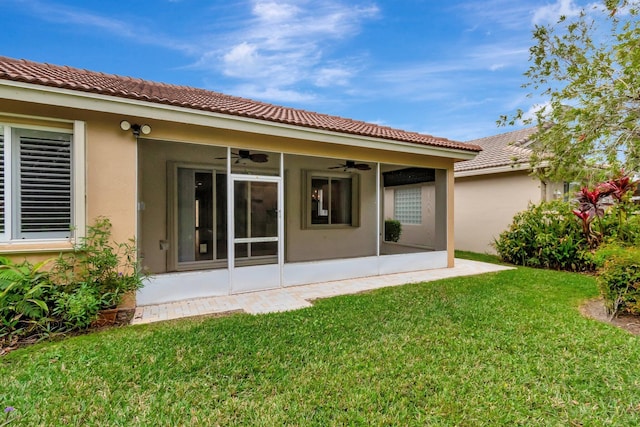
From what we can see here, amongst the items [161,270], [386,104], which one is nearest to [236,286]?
[161,270]

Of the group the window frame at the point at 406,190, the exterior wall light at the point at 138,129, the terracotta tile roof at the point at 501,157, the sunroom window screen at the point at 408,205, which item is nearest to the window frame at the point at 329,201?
the window frame at the point at 406,190

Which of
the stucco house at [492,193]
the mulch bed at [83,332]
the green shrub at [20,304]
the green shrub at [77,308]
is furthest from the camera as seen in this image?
the stucco house at [492,193]

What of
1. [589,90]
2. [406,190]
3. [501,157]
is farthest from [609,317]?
[501,157]

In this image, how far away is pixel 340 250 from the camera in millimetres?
12297

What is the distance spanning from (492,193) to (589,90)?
8163mm

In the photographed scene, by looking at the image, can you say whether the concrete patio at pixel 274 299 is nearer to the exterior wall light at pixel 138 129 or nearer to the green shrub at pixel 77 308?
the green shrub at pixel 77 308

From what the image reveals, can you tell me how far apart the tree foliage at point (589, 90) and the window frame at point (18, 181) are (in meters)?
10.3

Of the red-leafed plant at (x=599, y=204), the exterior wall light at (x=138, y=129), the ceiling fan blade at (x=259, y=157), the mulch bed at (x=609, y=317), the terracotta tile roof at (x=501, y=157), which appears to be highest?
the terracotta tile roof at (x=501, y=157)

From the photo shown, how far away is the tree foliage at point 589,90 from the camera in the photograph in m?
6.70

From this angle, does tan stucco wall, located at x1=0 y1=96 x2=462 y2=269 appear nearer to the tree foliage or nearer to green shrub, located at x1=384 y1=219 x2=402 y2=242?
green shrub, located at x1=384 y1=219 x2=402 y2=242

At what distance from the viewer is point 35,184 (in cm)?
578

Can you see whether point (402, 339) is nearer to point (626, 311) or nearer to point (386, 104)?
point (626, 311)

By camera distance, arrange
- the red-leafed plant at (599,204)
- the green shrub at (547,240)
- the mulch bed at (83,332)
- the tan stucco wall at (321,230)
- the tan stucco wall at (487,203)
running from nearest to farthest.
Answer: the mulch bed at (83,332), the red-leafed plant at (599,204), the green shrub at (547,240), the tan stucco wall at (321,230), the tan stucco wall at (487,203)

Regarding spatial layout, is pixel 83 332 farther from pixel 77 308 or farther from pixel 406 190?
pixel 406 190
